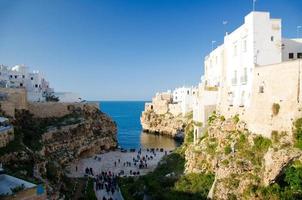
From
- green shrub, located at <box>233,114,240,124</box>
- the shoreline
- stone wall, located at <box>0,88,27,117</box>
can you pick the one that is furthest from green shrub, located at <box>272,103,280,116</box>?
stone wall, located at <box>0,88,27,117</box>

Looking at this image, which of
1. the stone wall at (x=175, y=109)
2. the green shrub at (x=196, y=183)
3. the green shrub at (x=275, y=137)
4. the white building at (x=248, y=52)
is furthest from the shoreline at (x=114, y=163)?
the stone wall at (x=175, y=109)

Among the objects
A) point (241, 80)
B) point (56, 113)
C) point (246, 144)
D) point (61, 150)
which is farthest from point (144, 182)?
point (56, 113)

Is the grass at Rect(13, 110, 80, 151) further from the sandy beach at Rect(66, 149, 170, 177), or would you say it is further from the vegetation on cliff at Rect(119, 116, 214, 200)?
the vegetation on cliff at Rect(119, 116, 214, 200)

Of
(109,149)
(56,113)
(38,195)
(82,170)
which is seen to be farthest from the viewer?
(109,149)

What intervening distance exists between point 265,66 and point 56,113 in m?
34.7

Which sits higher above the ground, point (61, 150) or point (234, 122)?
point (234, 122)

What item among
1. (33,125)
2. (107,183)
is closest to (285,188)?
(107,183)

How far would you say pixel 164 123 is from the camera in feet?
287

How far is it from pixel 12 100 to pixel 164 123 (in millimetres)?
50257

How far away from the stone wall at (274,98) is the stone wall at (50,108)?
99.5ft

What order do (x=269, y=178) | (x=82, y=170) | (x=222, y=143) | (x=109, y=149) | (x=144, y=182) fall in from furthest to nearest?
(x=109, y=149) → (x=82, y=170) → (x=144, y=182) → (x=222, y=143) → (x=269, y=178)

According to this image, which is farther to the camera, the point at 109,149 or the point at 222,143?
the point at 109,149

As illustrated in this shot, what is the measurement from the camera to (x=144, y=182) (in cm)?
3148

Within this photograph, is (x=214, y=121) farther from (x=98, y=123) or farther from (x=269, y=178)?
(x=98, y=123)
